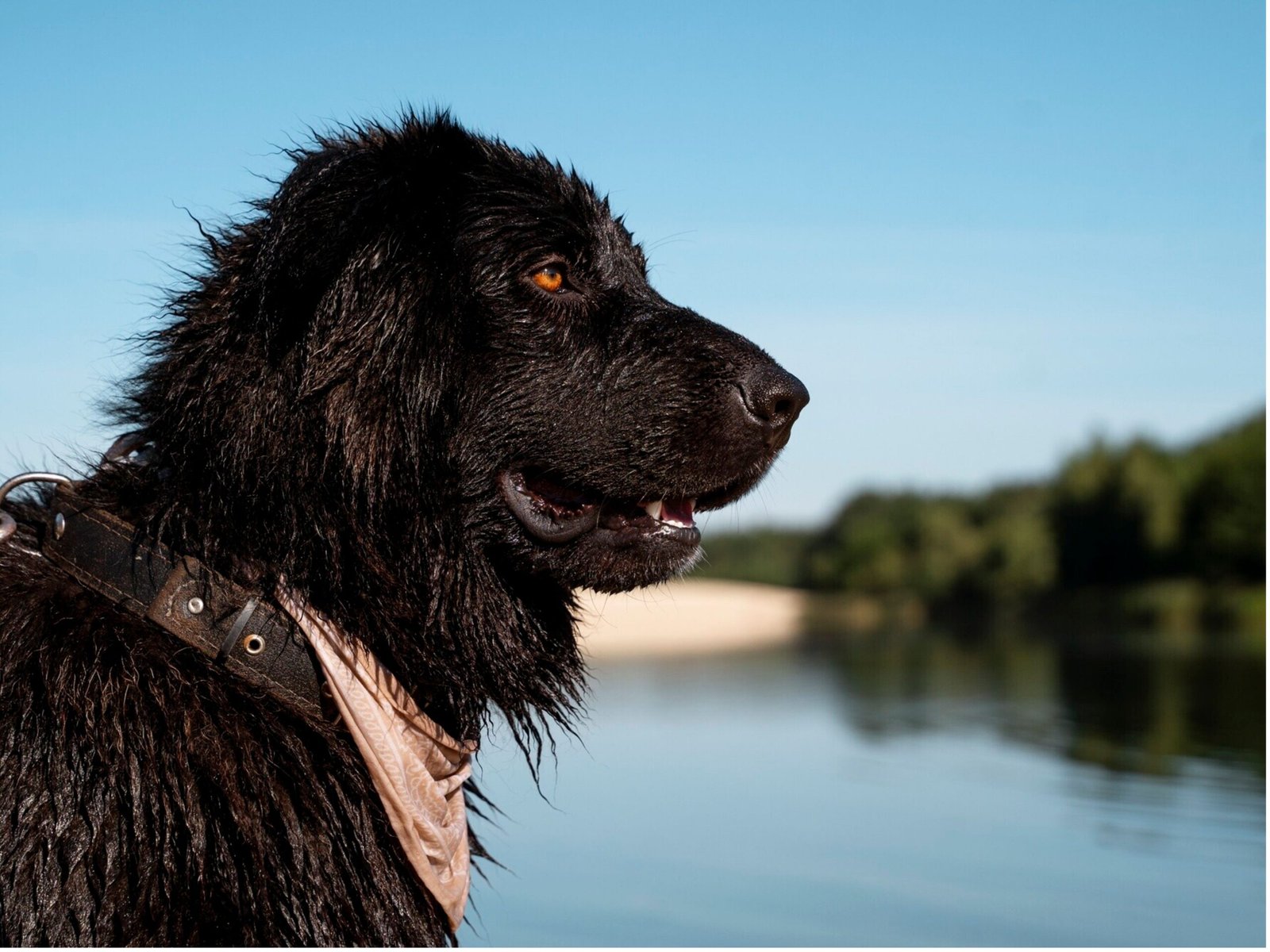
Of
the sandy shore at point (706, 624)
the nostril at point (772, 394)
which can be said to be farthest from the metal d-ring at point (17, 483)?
the sandy shore at point (706, 624)

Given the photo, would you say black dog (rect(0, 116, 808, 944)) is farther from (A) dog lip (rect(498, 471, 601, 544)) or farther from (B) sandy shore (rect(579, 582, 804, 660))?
(B) sandy shore (rect(579, 582, 804, 660))

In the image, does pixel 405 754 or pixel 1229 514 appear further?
pixel 1229 514

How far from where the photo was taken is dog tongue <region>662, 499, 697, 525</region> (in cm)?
301

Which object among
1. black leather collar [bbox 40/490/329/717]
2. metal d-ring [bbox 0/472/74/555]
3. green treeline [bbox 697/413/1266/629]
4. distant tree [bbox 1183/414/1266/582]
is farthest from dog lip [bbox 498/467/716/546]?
distant tree [bbox 1183/414/1266/582]

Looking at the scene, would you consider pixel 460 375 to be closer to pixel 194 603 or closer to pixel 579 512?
pixel 579 512

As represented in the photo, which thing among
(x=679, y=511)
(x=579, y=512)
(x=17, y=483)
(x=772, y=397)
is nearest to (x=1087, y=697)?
(x=679, y=511)

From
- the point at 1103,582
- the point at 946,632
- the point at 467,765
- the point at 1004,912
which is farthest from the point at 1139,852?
the point at 1103,582

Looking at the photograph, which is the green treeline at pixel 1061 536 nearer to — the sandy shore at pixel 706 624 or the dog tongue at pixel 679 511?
the sandy shore at pixel 706 624

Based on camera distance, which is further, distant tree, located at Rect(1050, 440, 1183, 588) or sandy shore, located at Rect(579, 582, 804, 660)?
distant tree, located at Rect(1050, 440, 1183, 588)

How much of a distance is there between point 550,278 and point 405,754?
Answer: 113 centimetres

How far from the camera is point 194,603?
250 centimetres

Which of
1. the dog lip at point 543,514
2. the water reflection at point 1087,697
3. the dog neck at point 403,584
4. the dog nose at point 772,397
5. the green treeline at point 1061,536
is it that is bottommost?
the dog neck at point 403,584

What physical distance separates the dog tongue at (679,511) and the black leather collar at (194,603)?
0.92 meters

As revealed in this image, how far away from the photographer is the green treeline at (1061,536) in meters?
61.8
